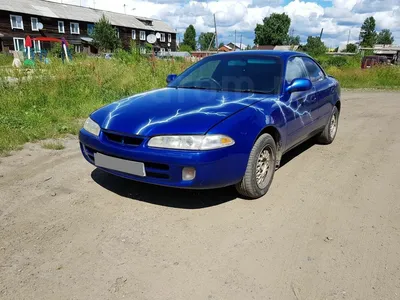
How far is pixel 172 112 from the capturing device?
310 cm

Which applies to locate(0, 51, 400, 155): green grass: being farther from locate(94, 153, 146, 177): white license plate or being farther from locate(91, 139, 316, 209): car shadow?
locate(94, 153, 146, 177): white license plate

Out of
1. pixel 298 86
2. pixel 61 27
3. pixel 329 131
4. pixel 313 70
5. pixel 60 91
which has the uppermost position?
pixel 61 27

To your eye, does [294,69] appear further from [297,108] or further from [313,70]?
[313,70]

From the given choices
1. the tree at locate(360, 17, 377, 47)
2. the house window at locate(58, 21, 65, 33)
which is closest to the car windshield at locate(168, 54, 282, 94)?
the house window at locate(58, 21, 65, 33)

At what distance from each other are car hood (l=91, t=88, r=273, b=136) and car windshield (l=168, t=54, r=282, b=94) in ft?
0.68

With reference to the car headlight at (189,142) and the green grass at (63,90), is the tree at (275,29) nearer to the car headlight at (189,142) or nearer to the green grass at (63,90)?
the green grass at (63,90)

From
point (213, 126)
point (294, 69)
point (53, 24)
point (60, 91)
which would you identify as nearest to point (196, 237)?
point (213, 126)

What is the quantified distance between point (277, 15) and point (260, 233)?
81.6 m

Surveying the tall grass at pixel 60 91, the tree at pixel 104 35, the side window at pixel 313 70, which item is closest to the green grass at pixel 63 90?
the tall grass at pixel 60 91

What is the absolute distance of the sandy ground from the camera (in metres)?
2.12

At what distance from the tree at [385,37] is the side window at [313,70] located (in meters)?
103

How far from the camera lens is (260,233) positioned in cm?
274

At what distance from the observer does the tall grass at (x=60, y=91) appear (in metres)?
5.77

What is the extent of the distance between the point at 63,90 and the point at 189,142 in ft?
20.5
